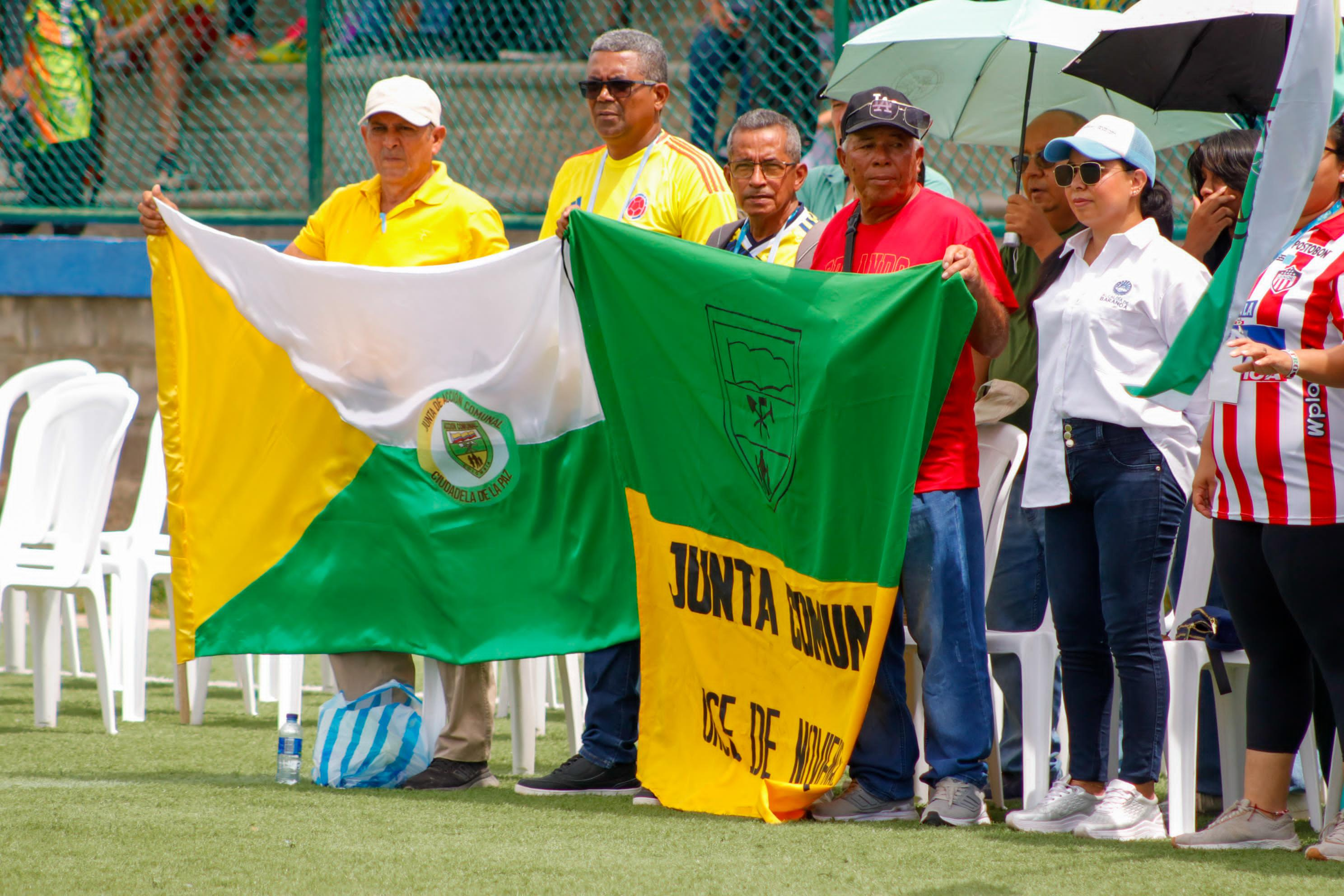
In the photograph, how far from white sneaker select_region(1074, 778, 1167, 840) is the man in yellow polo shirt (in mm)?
1857

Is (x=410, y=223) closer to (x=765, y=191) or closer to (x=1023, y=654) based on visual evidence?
(x=765, y=191)


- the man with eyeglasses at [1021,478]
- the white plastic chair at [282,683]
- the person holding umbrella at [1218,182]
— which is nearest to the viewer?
the person holding umbrella at [1218,182]

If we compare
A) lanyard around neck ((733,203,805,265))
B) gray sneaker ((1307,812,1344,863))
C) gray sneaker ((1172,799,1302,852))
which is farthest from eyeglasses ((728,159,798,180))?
gray sneaker ((1307,812,1344,863))

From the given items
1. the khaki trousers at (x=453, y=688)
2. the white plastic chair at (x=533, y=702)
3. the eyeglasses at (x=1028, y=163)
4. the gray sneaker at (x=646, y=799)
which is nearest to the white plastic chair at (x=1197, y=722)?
the eyeglasses at (x=1028, y=163)

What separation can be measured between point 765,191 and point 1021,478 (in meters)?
1.20

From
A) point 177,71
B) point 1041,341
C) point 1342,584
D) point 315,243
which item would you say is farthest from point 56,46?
point 1342,584

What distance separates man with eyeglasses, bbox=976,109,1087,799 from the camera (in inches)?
210

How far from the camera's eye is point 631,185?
570 centimetres

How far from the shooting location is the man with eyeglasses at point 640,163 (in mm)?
5648

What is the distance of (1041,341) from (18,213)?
7.72m

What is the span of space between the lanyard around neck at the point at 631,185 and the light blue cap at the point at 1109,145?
4.92ft

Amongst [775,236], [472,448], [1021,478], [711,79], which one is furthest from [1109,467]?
[711,79]

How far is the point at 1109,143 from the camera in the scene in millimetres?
4617

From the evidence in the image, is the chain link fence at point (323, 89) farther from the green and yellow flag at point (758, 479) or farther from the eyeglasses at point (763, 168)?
the green and yellow flag at point (758, 479)
